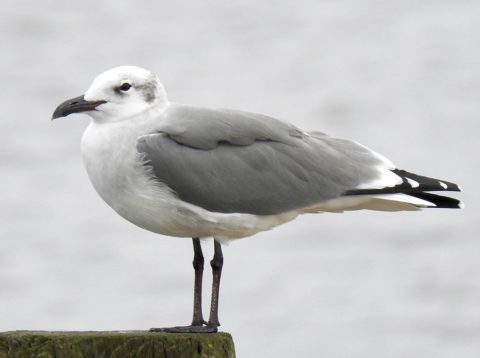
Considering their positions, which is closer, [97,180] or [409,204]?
[97,180]

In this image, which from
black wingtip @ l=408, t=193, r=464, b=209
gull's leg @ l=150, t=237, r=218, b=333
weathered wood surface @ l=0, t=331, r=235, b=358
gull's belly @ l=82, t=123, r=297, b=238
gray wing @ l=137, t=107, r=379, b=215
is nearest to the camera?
weathered wood surface @ l=0, t=331, r=235, b=358

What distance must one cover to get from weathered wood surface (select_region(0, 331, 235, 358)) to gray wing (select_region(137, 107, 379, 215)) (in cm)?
91

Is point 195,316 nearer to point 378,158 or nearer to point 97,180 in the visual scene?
point 97,180

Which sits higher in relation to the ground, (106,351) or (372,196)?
(372,196)

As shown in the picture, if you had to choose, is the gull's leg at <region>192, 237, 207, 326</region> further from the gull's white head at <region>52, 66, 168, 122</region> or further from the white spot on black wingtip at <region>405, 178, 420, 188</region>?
the white spot on black wingtip at <region>405, 178, 420, 188</region>

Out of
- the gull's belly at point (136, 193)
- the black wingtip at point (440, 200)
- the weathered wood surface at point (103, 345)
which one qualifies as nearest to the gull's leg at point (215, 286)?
the gull's belly at point (136, 193)

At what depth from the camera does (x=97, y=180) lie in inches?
200

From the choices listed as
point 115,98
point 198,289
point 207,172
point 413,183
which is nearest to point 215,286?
point 198,289

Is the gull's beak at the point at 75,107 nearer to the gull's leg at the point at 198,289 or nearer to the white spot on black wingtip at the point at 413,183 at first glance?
the gull's leg at the point at 198,289

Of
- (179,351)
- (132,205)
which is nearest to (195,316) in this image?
(132,205)

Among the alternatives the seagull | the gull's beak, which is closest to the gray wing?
the seagull

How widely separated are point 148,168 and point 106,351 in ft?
3.50

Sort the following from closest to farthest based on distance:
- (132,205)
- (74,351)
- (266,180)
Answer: (74,351) < (132,205) < (266,180)

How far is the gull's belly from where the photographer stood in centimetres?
Answer: 500
